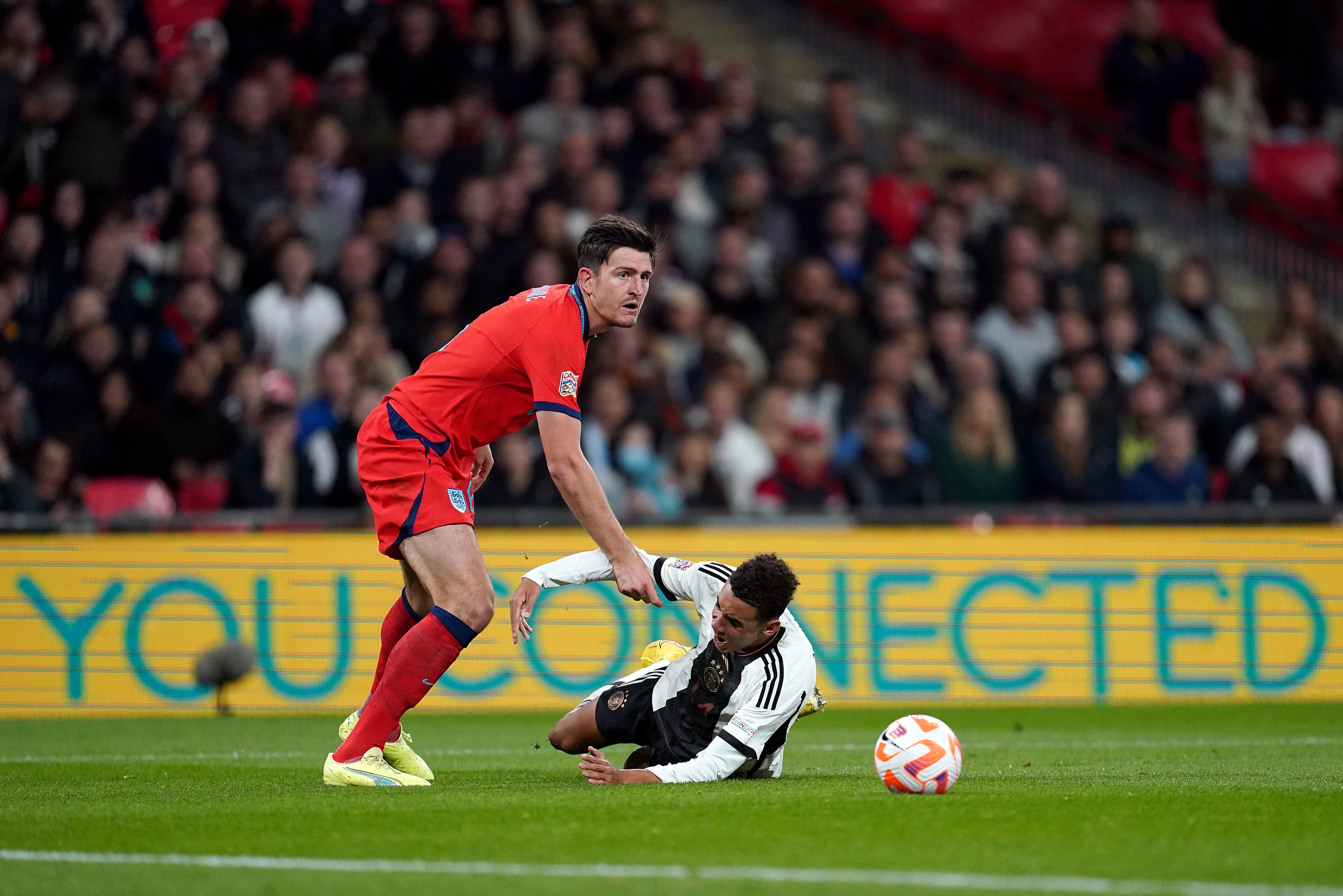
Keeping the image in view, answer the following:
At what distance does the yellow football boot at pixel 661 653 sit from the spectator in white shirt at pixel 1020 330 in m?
8.42

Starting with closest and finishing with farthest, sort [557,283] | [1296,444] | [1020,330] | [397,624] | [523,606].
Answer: [523,606] < [397,624] < [557,283] < [1296,444] < [1020,330]

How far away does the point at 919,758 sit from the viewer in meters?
7.05

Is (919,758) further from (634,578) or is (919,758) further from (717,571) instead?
(634,578)

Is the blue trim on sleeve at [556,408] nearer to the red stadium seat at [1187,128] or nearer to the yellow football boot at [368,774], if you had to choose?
the yellow football boot at [368,774]

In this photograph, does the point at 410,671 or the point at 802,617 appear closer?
the point at 410,671

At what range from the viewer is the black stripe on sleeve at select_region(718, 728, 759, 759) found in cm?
745

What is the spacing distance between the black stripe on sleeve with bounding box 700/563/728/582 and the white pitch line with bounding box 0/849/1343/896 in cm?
226

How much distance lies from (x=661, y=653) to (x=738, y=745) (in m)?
1.05

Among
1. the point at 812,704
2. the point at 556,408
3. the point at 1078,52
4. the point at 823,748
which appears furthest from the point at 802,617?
the point at 1078,52

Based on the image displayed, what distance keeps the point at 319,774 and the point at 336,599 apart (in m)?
4.94

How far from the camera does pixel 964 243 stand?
17375 millimetres

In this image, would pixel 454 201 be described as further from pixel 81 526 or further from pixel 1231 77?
pixel 1231 77

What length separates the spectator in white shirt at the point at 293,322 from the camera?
14125 mm

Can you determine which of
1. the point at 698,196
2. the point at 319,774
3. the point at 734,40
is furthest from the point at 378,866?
the point at 734,40
